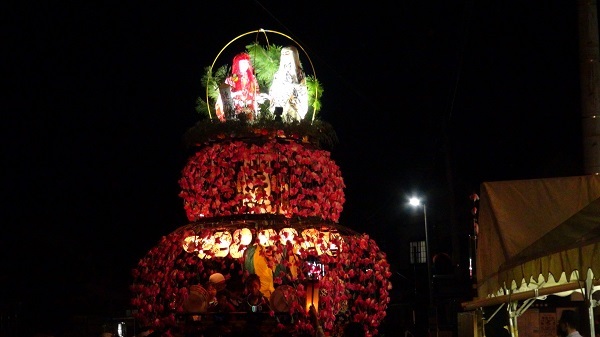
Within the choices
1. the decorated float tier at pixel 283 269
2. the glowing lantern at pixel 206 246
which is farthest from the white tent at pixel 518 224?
the glowing lantern at pixel 206 246

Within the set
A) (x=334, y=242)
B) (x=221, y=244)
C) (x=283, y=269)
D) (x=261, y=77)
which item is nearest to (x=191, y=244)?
(x=221, y=244)

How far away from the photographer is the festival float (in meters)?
10.0

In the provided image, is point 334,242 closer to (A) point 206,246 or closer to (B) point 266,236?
(B) point 266,236

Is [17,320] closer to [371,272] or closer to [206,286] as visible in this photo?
[206,286]

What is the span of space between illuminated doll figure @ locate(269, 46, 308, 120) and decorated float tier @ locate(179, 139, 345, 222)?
2.76 ft

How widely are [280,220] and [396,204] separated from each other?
29.8 metres

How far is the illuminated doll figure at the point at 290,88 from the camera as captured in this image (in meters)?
11.4

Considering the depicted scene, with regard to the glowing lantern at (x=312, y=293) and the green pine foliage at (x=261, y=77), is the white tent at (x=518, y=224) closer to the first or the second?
the glowing lantern at (x=312, y=293)

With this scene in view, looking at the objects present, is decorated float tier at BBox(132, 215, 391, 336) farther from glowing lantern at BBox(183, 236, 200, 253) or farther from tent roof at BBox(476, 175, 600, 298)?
tent roof at BBox(476, 175, 600, 298)

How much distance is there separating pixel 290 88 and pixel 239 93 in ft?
2.77

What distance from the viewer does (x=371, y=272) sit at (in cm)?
1098

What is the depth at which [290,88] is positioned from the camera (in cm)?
1149

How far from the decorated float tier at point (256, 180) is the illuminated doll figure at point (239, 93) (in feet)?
2.40

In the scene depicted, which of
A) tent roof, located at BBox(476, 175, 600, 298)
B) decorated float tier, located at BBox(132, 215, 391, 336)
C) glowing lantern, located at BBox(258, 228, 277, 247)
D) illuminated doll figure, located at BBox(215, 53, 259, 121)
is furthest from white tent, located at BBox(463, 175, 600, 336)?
illuminated doll figure, located at BBox(215, 53, 259, 121)
